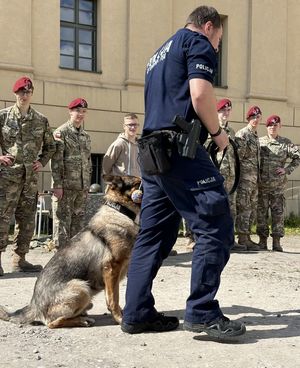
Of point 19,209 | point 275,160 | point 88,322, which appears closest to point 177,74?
point 88,322

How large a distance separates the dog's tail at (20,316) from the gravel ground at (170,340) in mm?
57

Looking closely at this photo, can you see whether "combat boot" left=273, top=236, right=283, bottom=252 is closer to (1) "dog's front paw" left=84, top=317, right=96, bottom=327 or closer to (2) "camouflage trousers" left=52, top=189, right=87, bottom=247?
(2) "camouflage trousers" left=52, top=189, right=87, bottom=247

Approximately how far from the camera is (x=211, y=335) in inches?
156

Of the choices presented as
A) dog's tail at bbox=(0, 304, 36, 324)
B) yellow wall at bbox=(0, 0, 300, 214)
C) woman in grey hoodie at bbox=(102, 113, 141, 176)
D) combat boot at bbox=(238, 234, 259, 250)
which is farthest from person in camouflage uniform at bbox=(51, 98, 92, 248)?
yellow wall at bbox=(0, 0, 300, 214)

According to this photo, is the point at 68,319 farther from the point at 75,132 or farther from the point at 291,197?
the point at 291,197

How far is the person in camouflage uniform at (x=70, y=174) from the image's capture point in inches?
304

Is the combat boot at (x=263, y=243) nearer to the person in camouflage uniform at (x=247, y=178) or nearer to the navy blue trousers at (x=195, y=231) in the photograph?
the person in camouflage uniform at (x=247, y=178)

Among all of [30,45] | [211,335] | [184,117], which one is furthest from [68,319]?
[30,45]

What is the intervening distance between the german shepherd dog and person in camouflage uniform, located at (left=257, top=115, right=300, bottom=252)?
17.5 feet

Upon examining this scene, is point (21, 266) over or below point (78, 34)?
below

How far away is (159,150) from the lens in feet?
13.0

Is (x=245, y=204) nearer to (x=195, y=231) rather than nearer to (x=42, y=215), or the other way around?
(x=42, y=215)

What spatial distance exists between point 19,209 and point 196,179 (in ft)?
11.8

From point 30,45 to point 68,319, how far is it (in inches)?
376
